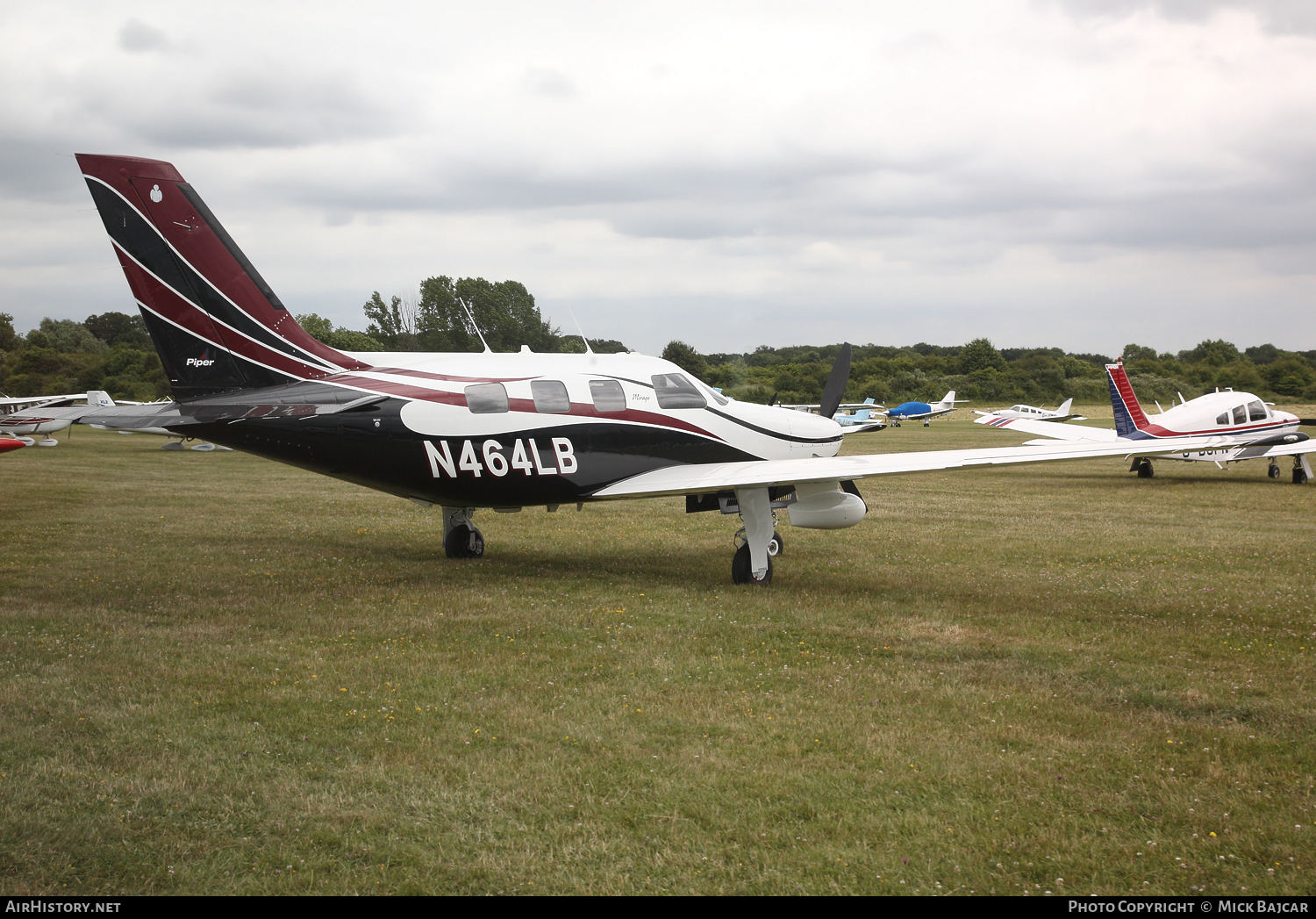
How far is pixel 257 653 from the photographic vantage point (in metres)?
7.92

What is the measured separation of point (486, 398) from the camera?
1077cm

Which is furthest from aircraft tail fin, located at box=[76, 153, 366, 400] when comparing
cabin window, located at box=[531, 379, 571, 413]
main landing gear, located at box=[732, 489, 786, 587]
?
main landing gear, located at box=[732, 489, 786, 587]

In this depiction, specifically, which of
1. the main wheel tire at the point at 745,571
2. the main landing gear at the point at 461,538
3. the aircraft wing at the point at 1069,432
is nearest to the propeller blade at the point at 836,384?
the main wheel tire at the point at 745,571

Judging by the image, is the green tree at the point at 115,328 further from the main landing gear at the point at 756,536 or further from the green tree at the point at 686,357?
the main landing gear at the point at 756,536

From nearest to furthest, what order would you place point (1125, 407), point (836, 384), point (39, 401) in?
point (836, 384) → point (1125, 407) → point (39, 401)

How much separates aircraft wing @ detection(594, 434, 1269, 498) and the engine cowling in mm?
394

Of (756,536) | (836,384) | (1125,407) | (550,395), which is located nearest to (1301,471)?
(1125,407)

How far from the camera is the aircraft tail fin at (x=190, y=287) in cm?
995

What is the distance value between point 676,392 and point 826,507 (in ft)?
7.98

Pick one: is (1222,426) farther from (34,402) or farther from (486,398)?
(34,402)

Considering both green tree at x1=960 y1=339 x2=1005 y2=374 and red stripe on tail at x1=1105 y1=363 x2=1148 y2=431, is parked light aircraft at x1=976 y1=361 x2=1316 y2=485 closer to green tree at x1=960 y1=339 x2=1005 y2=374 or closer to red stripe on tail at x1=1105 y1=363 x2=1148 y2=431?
red stripe on tail at x1=1105 y1=363 x2=1148 y2=431

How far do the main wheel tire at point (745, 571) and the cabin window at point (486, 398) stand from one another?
3.40 meters

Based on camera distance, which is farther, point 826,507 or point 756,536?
point 826,507
